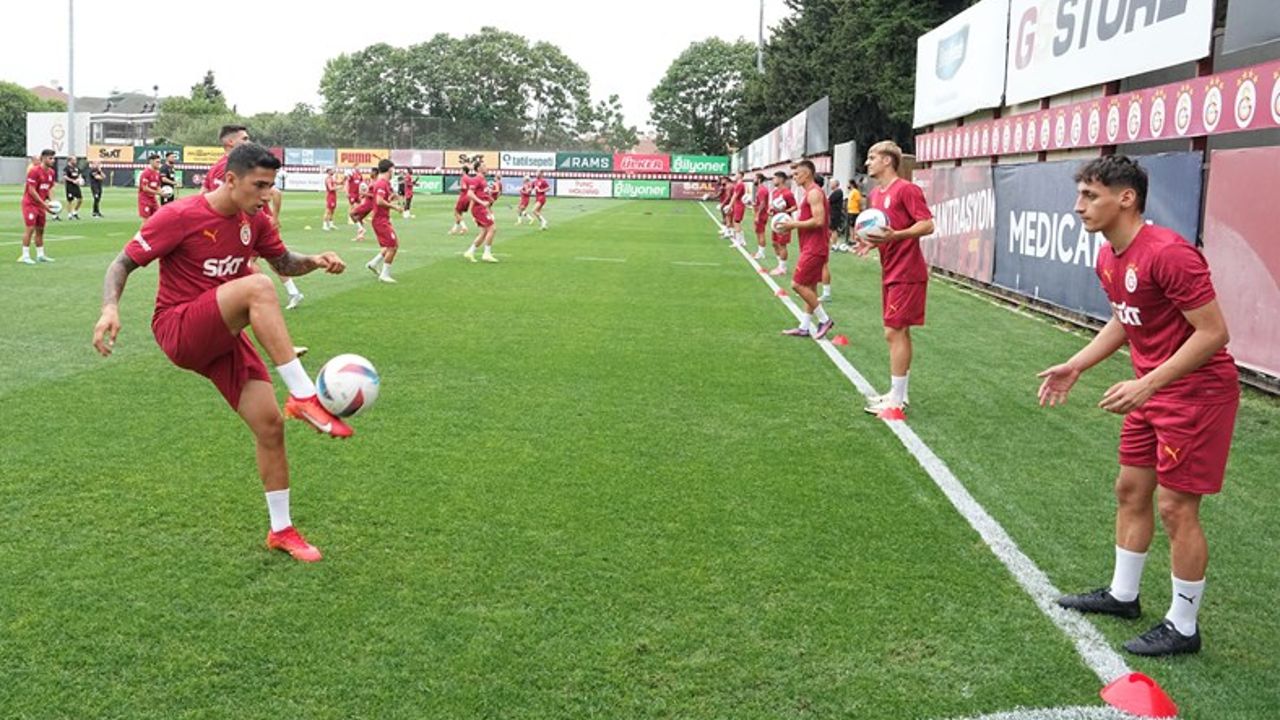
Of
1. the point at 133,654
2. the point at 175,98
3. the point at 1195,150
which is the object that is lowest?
the point at 133,654

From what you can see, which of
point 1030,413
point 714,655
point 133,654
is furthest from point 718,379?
point 133,654

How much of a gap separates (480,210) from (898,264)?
14428mm

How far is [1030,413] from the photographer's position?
8.51 m

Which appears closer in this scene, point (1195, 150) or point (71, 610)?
point (71, 610)

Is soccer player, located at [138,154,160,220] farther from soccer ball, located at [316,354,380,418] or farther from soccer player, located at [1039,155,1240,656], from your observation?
soccer player, located at [1039,155,1240,656]

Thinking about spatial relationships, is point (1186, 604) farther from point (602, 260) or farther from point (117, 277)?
point (602, 260)

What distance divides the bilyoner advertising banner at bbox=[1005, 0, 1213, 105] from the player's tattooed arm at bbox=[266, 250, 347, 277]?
31.7 feet

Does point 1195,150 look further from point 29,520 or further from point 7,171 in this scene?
point 7,171

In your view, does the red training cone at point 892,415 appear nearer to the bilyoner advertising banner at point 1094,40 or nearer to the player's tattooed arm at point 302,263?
the player's tattooed arm at point 302,263

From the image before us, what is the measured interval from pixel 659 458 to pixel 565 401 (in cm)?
182

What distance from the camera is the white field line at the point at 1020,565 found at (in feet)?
13.4

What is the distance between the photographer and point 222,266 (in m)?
5.08

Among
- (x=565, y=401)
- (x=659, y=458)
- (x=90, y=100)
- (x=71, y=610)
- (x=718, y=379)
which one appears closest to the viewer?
(x=71, y=610)

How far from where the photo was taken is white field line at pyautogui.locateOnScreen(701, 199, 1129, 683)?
4086 millimetres
